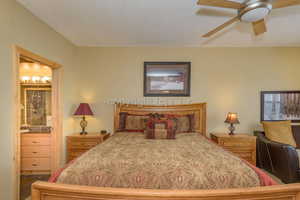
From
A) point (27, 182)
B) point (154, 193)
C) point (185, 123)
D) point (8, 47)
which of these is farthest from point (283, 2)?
point (27, 182)

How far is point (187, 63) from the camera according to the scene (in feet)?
11.9

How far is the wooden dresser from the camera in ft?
10.5

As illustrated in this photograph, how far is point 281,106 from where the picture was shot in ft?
11.7

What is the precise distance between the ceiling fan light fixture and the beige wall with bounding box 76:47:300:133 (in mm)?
1924

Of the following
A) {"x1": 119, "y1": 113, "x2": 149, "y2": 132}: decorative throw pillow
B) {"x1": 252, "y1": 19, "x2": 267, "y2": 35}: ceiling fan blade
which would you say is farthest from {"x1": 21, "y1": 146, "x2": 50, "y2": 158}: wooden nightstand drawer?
{"x1": 252, "y1": 19, "x2": 267, "y2": 35}: ceiling fan blade

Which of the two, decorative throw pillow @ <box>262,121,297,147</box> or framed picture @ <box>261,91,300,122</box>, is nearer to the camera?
decorative throw pillow @ <box>262,121,297,147</box>

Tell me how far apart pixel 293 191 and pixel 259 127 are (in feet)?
9.00

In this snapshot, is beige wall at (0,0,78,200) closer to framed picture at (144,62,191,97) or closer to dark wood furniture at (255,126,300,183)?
framed picture at (144,62,191,97)

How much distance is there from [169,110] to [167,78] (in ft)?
2.31

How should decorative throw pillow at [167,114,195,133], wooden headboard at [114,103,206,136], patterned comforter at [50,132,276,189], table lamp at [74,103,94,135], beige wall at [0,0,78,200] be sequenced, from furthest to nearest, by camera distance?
wooden headboard at [114,103,206,136] → table lamp at [74,103,94,135] → decorative throw pillow at [167,114,195,133] → beige wall at [0,0,78,200] → patterned comforter at [50,132,276,189]

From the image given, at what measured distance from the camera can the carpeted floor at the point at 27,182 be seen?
2505mm

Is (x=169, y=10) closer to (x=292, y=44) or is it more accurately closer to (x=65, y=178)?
(x=65, y=178)

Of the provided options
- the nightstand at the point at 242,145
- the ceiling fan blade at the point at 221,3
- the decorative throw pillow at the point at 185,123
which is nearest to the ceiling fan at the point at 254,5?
the ceiling fan blade at the point at 221,3

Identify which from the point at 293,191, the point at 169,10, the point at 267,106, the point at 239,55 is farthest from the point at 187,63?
the point at 293,191
